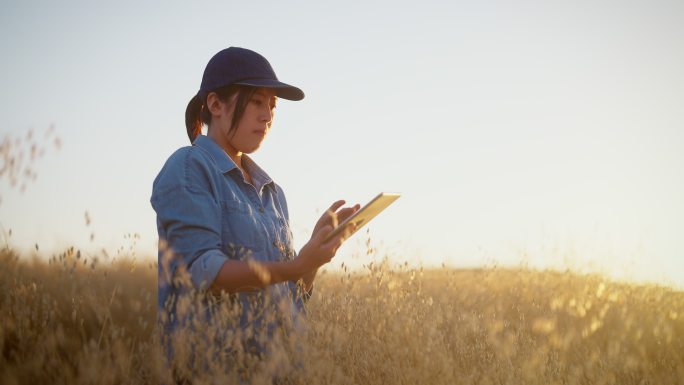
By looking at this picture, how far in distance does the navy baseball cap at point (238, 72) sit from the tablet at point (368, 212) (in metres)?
0.75

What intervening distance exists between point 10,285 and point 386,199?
1863 mm

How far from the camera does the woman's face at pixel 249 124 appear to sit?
7.92 ft

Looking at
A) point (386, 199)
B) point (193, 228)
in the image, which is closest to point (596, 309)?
point (386, 199)

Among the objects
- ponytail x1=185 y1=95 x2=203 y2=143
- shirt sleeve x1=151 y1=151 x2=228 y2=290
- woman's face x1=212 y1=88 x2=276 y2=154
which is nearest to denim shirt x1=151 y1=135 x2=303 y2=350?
shirt sleeve x1=151 y1=151 x2=228 y2=290

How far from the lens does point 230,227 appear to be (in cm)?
219

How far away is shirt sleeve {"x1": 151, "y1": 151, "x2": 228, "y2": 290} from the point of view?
74.9 inches

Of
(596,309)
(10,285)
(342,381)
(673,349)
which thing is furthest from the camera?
(596,309)

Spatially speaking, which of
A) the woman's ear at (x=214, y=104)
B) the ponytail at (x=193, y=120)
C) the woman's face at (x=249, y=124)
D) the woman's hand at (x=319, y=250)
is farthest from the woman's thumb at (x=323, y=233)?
the ponytail at (x=193, y=120)

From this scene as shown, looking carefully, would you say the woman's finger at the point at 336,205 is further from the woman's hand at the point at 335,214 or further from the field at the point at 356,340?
the field at the point at 356,340

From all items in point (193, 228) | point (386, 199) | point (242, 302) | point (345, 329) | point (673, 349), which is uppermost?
point (386, 199)

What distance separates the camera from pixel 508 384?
204 centimetres

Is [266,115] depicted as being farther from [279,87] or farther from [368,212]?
[368,212]

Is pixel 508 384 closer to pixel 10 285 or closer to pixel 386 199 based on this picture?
pixel 386 199

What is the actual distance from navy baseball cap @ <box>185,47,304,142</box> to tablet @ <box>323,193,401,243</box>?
752 millimetres
